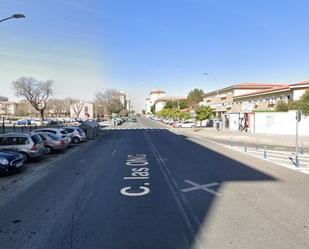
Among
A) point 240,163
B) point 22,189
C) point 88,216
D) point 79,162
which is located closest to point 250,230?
point 88,216

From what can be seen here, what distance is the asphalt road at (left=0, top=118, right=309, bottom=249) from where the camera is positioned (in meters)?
5.07

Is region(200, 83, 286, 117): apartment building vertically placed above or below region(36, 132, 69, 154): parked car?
above

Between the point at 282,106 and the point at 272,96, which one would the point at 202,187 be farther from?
the point at 272,96

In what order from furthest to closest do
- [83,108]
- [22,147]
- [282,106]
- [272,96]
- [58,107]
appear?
[58,107] → [83,108] → [272,96] → [282,106] → [22,147]

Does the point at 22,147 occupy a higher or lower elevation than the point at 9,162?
higher

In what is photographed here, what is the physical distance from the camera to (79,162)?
14.5 meters

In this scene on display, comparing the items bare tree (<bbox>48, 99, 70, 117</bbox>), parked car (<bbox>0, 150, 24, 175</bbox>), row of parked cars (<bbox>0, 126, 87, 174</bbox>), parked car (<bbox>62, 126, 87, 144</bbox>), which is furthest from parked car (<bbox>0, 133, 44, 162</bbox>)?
bare tree (<bbox>48, 99, 70, 117</bbox>)

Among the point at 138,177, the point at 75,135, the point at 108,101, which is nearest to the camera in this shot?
the point at 138,177

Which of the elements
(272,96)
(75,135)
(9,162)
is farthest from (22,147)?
(272,96)

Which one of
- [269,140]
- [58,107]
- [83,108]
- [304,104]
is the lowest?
[269,140]

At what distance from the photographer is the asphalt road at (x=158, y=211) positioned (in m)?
5.07

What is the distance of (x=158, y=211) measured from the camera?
6.60m

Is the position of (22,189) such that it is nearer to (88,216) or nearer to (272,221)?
(88,216)

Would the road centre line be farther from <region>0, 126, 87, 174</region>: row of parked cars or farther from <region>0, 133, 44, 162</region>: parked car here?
<region>0, 133, 44, 162</region>: parked car
